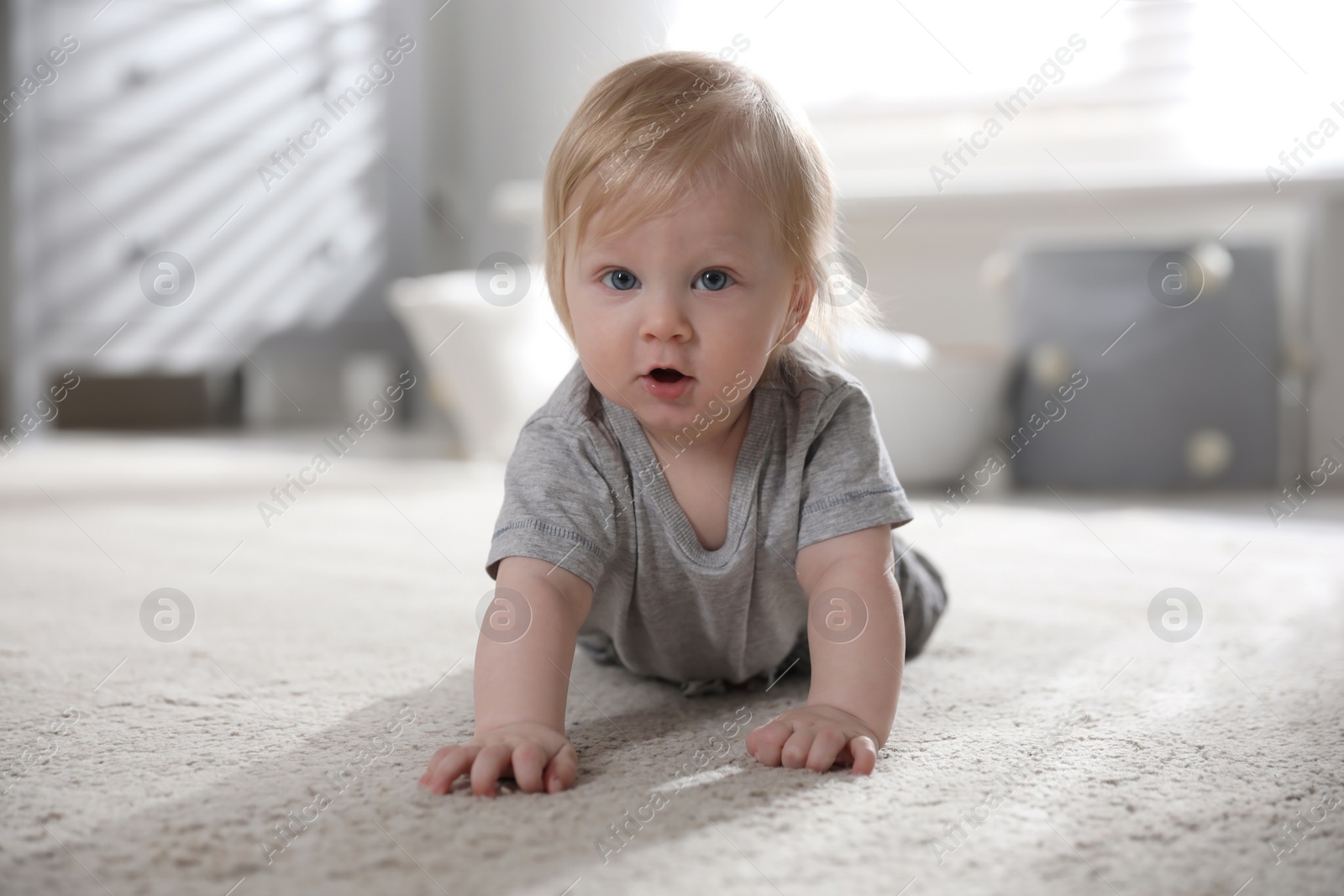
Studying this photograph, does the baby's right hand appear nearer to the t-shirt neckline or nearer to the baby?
the baby

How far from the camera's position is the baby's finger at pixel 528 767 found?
0.48 meters

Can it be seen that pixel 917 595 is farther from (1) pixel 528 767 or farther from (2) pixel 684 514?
(1) pixel 528 767

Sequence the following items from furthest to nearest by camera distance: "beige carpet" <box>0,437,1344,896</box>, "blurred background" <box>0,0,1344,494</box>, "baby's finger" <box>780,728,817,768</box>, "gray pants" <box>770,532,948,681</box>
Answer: "blurred background" <box>0,0,1344,494</box>, "gray pants" <box>770,532,948,681</box>, "baby's finger" <box>780,728,817,768</box>, "beige carpet" <box>0,437,1344,896</box>

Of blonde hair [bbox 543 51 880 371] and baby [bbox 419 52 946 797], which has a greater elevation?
blonde hair [bbox 543 51 880 371]

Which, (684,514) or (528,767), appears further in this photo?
(684,514)

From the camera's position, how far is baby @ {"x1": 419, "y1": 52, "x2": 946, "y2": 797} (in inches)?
21.1

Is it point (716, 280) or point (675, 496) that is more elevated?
point (716, 280)

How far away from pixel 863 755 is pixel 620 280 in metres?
0.25

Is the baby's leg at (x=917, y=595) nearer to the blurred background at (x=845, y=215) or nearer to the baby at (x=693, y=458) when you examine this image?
the baby at (x=693, y=458)

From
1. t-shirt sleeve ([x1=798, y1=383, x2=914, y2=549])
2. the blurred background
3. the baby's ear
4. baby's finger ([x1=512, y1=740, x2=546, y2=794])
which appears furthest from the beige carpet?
the blurred background

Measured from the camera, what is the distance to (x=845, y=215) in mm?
1427

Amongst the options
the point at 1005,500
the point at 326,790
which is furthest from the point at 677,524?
the point at 1005,500

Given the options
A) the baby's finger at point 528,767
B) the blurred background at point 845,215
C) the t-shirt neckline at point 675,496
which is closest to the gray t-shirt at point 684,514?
the t-shirt neckline at point 675,496

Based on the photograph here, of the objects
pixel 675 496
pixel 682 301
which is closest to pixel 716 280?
pixel 682 301
